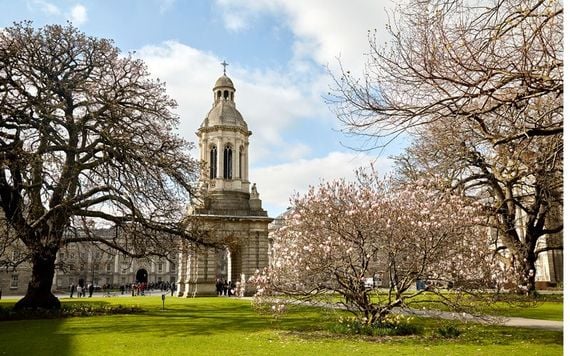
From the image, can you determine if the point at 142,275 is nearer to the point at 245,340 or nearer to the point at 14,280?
the point at 14,280

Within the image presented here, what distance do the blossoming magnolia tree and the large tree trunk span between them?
12.3 m

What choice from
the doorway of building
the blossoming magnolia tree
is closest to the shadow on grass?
the blossoming magnolia tree

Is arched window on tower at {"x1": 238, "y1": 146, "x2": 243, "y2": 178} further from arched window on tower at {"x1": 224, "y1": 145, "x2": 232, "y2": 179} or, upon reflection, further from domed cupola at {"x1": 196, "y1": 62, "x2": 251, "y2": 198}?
arched window on tower at {"x1": 224, "y1": 145, "x2": 232, "y2": 179}

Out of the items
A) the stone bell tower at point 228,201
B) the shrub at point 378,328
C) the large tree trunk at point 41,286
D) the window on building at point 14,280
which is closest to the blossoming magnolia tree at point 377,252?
the shrub at point 378,328

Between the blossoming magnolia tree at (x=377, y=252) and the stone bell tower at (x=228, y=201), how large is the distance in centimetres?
2414

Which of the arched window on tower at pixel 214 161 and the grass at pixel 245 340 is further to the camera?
the arched window on tower at pixel 214 161

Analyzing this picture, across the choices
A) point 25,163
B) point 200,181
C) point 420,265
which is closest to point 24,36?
point 25,163

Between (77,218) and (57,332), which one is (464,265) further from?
(77,218)

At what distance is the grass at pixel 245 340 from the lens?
1116 cm

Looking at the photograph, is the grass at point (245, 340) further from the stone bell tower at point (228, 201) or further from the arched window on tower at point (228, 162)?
the arched window on tower at point (228, 162)

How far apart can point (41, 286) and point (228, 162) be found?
2353 cm

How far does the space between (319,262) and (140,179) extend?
1020cm

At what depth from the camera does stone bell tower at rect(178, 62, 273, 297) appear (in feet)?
132

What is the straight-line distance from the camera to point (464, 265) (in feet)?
45.5
